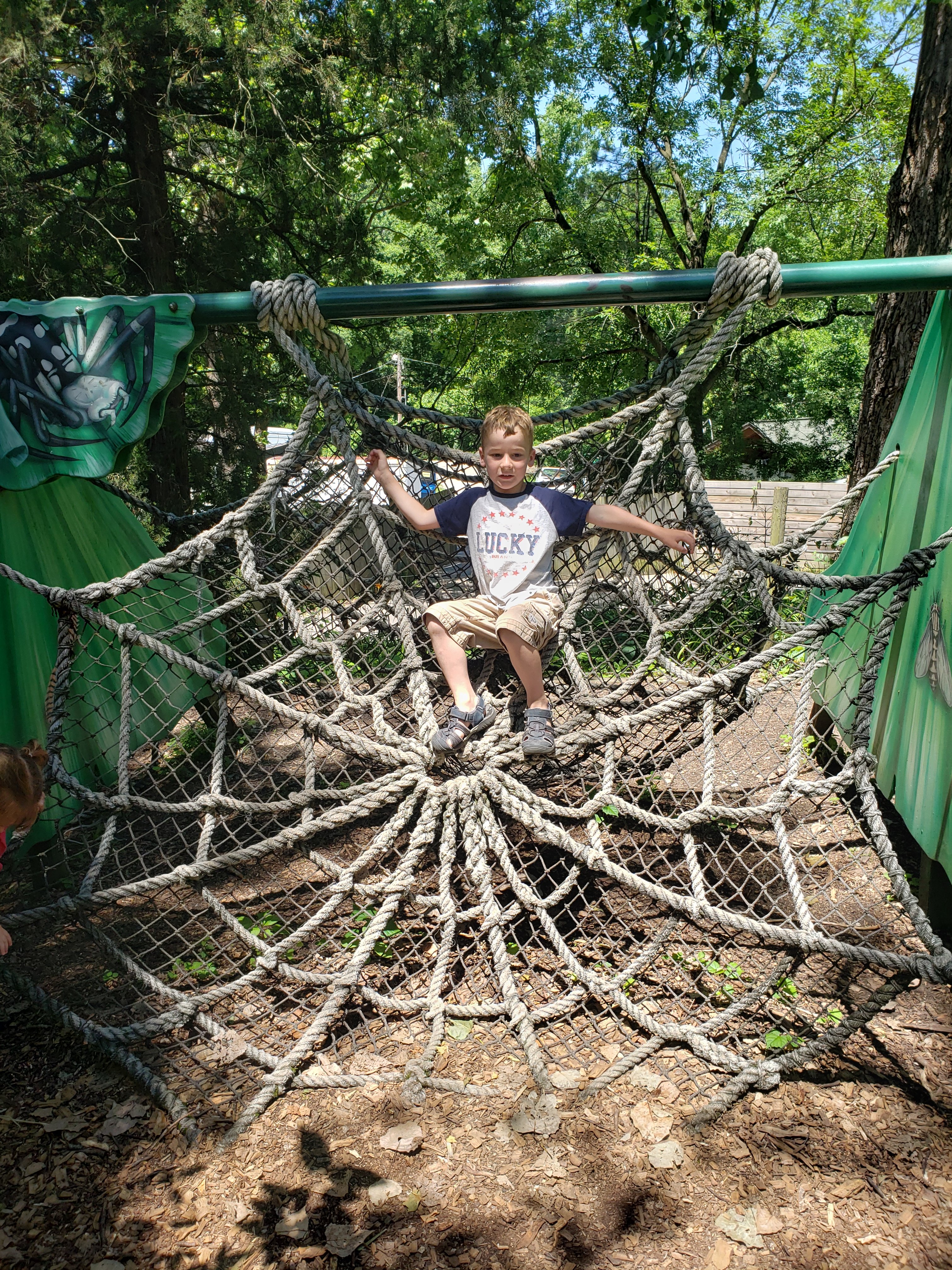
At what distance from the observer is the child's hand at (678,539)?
2.52 m

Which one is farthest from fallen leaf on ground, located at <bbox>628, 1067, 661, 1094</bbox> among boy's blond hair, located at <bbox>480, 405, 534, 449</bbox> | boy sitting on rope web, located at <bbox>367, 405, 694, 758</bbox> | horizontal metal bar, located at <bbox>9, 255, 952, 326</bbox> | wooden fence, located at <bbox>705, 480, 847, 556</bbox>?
wooden fence, located at <bbox>705, 480, 847, 556</bbox>

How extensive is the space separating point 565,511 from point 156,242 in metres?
4.36

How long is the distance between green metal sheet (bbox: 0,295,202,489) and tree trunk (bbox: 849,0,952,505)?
2636mm

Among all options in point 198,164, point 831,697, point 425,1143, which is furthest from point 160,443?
point 425,1143

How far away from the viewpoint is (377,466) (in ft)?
8.89

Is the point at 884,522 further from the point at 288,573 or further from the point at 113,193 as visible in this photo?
the point at 113,193

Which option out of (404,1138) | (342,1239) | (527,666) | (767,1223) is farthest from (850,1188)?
(527,666)

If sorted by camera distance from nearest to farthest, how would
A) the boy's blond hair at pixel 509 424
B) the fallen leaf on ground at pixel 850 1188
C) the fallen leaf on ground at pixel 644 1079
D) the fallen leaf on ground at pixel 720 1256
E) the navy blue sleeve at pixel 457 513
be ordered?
the fallen leaf on ground at pixel 720 1256 → the fallen leaf on ground at pixel 850 1188 → the fallen leaf on ground at pixel 644 1079 → the boy's blond hair at pixel 509 424 → the navy blue sleeve at pixel 457 513

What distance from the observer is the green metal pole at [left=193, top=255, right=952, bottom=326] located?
2303mm

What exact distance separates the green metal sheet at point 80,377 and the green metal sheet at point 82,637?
0.24m

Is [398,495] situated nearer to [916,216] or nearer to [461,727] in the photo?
[461,727]

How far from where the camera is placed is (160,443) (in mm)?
5477

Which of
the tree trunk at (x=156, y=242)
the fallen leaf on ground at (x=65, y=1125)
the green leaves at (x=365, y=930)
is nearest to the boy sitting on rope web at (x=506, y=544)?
the green leaves at (x=365, y=930)

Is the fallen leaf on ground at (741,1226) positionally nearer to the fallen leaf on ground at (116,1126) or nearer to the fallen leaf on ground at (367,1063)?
the fallen leaf on ground at (367,1063)
